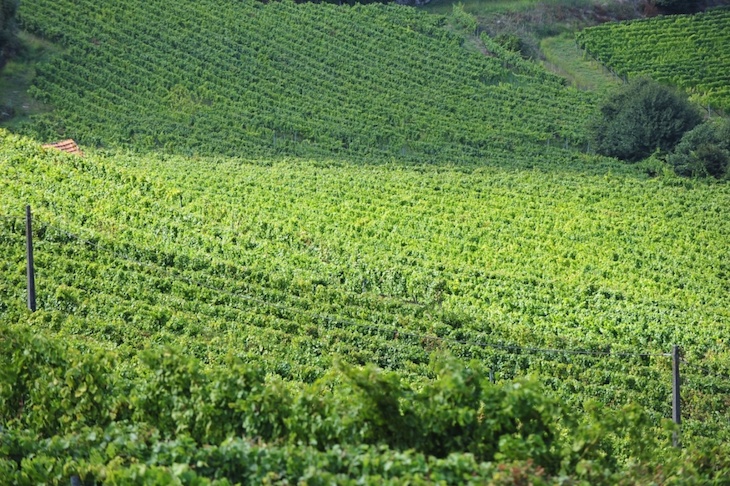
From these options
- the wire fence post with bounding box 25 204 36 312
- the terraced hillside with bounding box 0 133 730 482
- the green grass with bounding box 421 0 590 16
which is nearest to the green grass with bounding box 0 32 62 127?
the terraced hillside with bounding box 0 133 730 482

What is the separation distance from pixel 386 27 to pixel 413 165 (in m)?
18.7

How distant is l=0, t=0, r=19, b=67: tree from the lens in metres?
48.8

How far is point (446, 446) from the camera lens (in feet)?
41.9

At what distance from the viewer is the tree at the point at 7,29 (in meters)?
48.8

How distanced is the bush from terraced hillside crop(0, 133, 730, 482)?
2.41 meters

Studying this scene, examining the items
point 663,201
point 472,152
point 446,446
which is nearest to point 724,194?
point 663,201

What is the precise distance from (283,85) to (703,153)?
2113 centimetres

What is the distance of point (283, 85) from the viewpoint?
183 ft

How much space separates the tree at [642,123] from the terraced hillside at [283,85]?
1779 mm

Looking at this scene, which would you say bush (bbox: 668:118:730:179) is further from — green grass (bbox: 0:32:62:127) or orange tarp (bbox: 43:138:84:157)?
green grass (bbox: 0:32:62:127)

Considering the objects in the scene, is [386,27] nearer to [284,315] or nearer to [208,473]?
[284,315]

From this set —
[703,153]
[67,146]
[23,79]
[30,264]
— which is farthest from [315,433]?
[23,79]

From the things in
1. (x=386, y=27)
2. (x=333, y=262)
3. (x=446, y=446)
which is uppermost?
(x=386, y=27)

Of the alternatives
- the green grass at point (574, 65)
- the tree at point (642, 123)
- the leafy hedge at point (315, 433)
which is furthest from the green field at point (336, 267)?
the green grass at point (574, 65)
